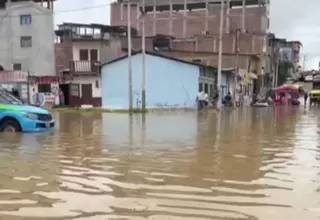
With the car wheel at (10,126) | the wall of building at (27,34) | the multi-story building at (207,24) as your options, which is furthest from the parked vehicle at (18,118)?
the multi-story building at (207,24)

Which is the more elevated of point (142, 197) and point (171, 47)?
point (171, 47)

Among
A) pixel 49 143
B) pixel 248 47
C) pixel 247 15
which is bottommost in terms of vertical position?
pixel 49 143

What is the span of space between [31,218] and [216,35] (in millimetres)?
64250

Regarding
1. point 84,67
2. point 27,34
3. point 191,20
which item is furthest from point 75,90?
point 191,20

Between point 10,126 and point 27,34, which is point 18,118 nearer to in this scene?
point 10,126

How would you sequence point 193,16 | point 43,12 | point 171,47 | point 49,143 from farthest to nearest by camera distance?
point 193,16, point 171,47, point 43,12, point 49,143

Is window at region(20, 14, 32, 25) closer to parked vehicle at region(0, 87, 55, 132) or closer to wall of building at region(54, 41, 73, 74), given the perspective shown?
wall of building at region(54, 41, 73, 74)

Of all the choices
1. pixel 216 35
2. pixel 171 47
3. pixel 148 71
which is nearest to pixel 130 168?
pixel 148 71

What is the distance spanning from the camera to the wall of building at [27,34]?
45.1 m

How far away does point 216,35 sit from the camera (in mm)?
67875

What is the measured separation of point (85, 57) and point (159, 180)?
129 ft

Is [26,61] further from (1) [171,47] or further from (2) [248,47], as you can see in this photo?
(2) [248,47]

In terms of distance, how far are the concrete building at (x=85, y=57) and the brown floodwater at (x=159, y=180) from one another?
3135 cm

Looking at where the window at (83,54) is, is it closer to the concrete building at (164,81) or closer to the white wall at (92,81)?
the white wall at (92,81)
